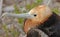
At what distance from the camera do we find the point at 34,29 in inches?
67.8

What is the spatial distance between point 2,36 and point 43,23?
1.03 meters

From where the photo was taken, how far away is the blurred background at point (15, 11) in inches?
84.5

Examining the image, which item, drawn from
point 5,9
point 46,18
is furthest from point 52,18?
point 5,9

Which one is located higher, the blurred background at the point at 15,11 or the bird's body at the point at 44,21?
the bird's body at the point at 44,21


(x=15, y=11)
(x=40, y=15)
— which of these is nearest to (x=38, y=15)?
(x=40, y=15)

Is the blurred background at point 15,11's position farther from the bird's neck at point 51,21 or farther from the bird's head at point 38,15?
the bird's neck at point 51,21

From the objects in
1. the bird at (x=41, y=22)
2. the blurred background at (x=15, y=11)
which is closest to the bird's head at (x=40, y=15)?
the bird at (x=41, y=22)

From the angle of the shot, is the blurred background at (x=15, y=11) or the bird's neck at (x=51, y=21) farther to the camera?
the blurred background at (x=15, y=11)

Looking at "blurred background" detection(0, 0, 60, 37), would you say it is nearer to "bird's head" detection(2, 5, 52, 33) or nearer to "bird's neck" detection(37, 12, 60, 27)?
"bird's head" detection(2, 5, 52, 33)

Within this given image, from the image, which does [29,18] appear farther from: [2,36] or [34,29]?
[2,36]

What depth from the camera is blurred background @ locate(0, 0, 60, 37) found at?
215cm

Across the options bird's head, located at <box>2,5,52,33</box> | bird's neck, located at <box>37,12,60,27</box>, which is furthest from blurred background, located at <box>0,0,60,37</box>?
bird's neck, located at <box>37,12,60,27</box>

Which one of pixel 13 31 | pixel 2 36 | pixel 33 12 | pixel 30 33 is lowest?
pixel 2 36

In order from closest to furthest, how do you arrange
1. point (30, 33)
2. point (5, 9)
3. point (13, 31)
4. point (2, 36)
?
point (30, 33)
point (13, 31)
point (2, 36)
point (5, 9)
